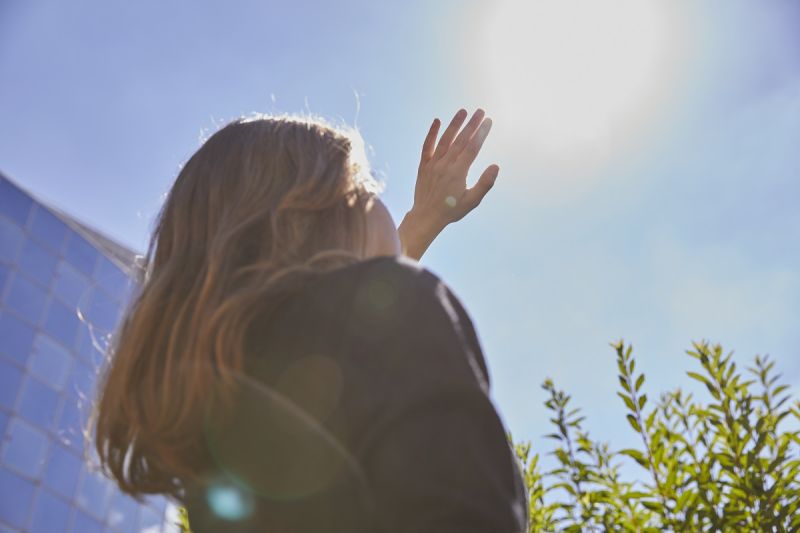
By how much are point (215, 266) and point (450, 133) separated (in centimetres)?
134

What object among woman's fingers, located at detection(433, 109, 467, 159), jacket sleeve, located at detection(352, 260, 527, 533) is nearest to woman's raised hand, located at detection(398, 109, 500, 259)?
woman's fingers, located at detection(433, 109, 467, 159)

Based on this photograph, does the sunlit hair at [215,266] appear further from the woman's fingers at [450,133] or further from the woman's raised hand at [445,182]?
the woman's fingers at [450,133]

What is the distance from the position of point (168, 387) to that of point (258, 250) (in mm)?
317

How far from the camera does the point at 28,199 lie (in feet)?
84.0

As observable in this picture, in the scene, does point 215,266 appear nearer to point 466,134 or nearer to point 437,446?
point 437,446

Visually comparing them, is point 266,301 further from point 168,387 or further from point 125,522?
point 125,522

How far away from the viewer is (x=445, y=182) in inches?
97.0

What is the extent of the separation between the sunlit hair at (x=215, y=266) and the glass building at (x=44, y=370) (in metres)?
20.8

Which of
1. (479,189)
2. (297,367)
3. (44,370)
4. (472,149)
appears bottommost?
(297,367)

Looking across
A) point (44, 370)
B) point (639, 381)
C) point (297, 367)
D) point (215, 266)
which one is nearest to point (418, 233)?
point (215, 266)

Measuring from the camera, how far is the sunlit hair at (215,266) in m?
1.31

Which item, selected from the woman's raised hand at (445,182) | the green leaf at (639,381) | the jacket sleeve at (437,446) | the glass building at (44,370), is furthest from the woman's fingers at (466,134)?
the glass building at (44,370)

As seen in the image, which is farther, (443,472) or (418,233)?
(418,233)

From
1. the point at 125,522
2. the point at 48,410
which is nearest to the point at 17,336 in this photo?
the point at 48,410
